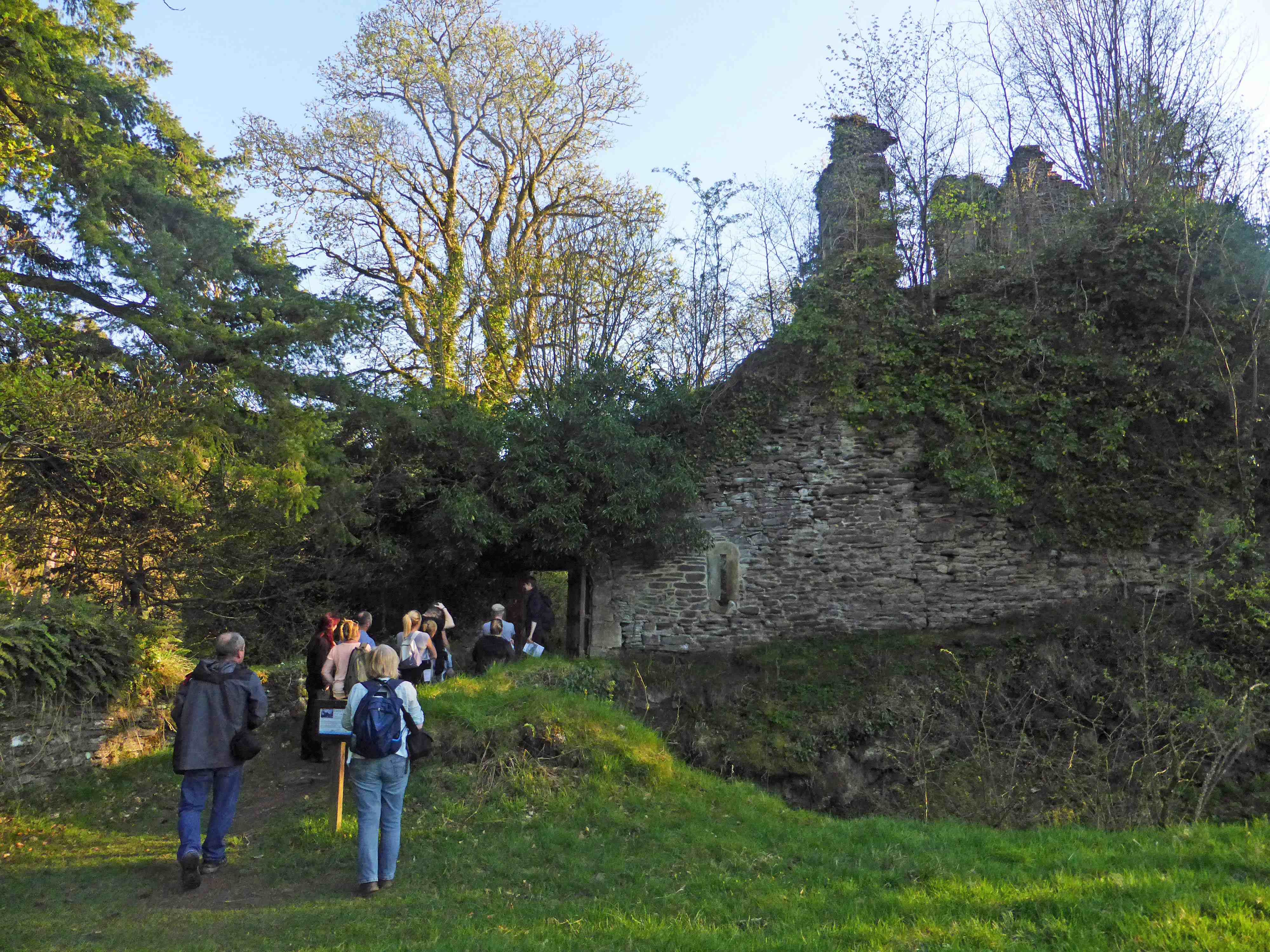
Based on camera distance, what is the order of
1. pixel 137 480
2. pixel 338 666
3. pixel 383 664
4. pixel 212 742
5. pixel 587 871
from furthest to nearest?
1. pixel 137 480
2. pixel 338 666
3. pixel 587 871
4. pixel 212 742
5. pixel 383 664

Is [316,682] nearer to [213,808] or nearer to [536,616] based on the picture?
[213,808]

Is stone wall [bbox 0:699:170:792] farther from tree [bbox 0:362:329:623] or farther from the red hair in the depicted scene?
the red hair

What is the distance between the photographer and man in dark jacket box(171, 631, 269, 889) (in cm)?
554

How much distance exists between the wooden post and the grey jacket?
0.77 metres

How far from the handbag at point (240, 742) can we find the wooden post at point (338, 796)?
0.69 meters

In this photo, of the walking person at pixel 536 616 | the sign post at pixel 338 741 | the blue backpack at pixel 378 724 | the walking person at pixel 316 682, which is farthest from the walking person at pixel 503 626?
the blue backpack at pixel 378 724

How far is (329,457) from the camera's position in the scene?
9.81 metres

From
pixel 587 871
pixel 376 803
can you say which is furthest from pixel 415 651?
pixel 587 871

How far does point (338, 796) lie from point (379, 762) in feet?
4.97

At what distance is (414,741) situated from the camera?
5.46 m

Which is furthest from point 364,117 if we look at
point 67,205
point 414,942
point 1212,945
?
point 1212,945

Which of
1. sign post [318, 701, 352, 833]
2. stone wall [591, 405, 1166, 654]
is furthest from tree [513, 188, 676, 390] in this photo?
sign post [318, 701, 352, 833]

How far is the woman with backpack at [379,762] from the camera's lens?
525 centimetres

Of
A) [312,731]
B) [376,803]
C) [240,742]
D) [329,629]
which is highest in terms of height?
[329,629]
